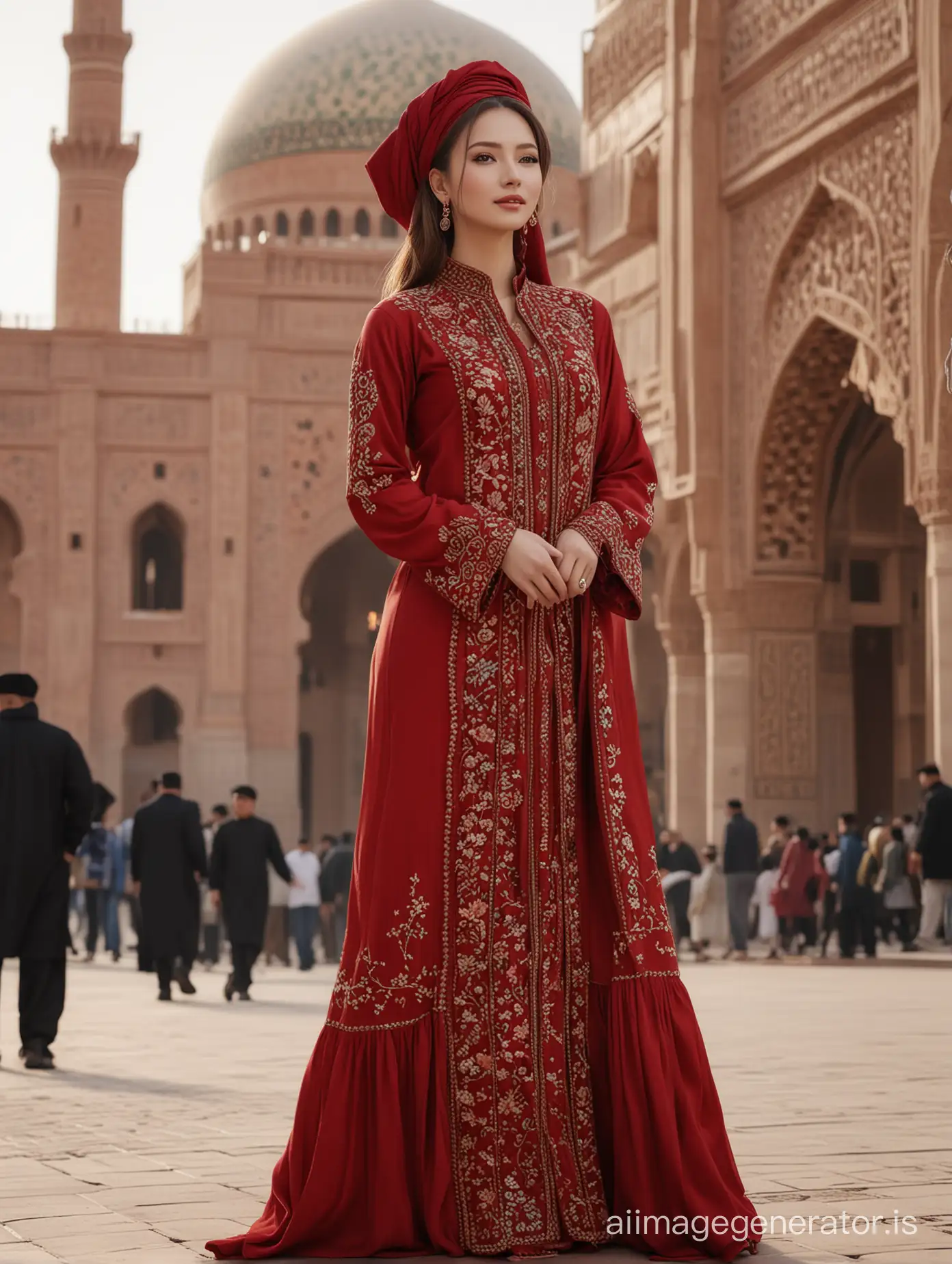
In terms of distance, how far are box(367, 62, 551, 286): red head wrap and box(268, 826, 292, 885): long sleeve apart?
787 centimetres

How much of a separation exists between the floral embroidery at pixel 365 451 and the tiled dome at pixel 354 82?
31.5 m

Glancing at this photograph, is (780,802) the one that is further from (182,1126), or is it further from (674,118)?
(182,1126)

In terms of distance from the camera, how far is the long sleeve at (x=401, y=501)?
2922 mm

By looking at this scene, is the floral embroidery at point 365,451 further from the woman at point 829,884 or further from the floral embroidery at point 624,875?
the woman at point 829,884

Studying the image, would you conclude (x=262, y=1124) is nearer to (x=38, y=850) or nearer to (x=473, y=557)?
(x=473, y=557)

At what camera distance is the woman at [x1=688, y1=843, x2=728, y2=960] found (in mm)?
15258

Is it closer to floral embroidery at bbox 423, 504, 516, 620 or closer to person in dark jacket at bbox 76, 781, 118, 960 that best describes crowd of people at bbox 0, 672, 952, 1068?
person in dark jacket at bbox 76, 781, 118, 960

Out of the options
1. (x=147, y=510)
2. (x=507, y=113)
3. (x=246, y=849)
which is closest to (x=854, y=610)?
(x=246, y=849)

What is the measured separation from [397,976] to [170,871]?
780cm

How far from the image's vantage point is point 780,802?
16562 millimetres

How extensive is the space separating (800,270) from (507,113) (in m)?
12.9

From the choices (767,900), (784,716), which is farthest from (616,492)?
(784,716)

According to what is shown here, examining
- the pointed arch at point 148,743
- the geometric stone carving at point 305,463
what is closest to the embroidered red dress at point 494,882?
the geometric stone carving at point 305,463

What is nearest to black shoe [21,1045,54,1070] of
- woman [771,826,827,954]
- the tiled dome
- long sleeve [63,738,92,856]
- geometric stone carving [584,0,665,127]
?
long sleeve [63,738,92,856]
